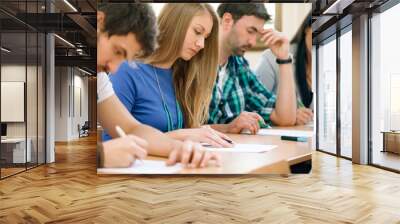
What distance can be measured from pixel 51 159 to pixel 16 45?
8.33 ft

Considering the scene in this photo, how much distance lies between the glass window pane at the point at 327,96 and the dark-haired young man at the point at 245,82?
3.98 m

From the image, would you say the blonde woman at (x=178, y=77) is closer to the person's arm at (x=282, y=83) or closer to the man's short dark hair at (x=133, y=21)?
the man's short dark hair at (x=133, y=21)

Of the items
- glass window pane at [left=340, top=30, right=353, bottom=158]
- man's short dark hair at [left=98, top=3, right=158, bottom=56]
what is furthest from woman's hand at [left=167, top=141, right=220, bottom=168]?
glass window pane at [left=340, top=30, right=353, bottom=158]

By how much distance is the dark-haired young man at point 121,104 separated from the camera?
552 cm

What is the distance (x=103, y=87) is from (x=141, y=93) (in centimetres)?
56

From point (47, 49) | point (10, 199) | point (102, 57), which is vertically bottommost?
point (10, 199)

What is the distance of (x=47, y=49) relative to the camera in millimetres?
7914

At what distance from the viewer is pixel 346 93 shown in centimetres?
855

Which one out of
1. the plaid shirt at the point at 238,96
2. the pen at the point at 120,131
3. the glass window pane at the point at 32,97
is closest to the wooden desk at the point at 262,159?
the plaid shirt at the point at 238,96

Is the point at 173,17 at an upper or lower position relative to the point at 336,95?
upper

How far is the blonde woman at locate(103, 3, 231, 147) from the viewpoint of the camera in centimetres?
551

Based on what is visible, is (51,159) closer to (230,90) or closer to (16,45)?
(16,45)

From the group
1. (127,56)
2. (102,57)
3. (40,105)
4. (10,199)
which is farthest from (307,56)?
(40,105)

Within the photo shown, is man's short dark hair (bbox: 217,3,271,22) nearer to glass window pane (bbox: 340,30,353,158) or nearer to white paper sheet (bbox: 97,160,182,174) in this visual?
white paper sheet (bbox: 97,160,182,174)
